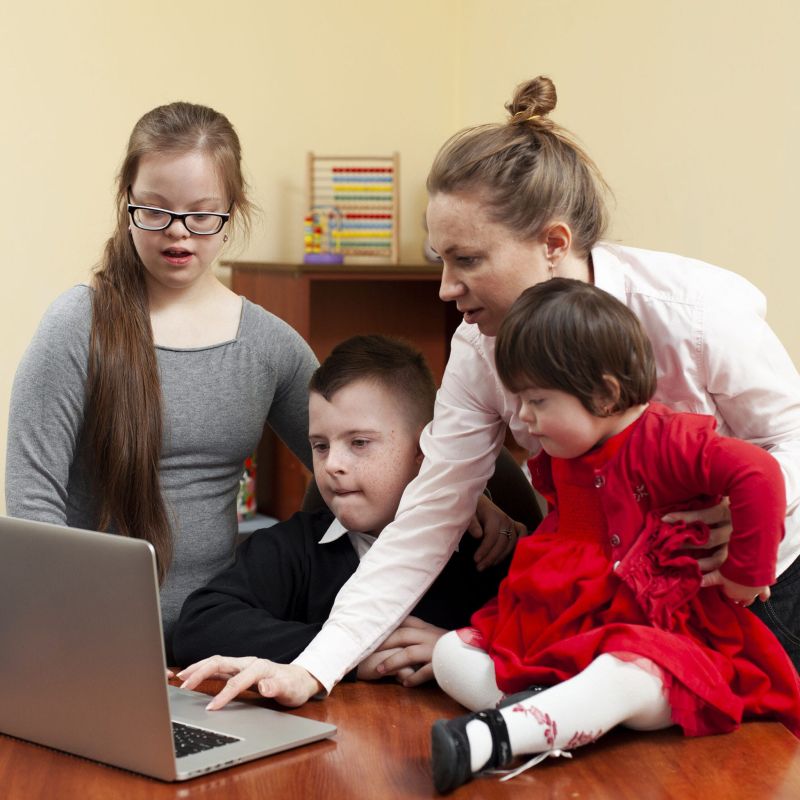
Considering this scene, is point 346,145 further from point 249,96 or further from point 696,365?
point 696,365

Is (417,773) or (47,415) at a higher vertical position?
(47,415)

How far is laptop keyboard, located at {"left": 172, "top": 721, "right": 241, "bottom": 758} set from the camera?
96 cm

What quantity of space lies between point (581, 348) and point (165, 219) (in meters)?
0.72

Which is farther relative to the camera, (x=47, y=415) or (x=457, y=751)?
(x=47, y=415)

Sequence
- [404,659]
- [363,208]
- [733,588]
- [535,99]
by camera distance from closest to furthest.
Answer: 1. [733,588]
2. [404,659]
3. [535,99]
4. [363,208]

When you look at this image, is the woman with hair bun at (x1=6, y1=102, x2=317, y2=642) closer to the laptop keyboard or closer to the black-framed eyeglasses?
the black-framed eyeglasses

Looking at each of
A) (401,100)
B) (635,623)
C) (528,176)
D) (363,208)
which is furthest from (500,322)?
(401,100)

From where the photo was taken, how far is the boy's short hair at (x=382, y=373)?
1.48 m

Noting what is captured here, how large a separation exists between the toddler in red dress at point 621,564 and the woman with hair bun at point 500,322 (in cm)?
14

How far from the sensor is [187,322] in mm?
1659

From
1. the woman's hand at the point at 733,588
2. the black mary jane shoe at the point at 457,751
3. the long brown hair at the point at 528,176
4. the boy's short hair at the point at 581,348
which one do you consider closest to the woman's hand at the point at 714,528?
the woman's hand at the point at 733,588

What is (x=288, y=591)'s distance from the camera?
1413 millimetres

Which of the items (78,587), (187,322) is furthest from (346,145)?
(78,587)

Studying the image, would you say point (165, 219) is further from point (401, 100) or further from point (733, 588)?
point (401, 100)
